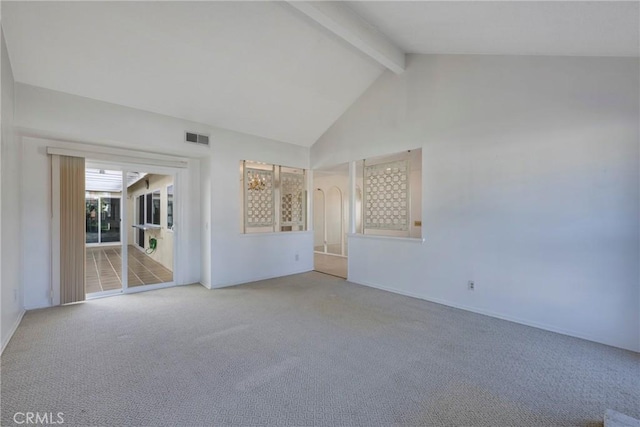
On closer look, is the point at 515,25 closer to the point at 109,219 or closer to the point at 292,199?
the point at 292,199

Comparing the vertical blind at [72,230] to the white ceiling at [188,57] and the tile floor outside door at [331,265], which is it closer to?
the white ceiling at [188,57]

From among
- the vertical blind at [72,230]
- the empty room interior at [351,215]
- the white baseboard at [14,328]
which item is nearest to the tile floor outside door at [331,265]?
the empty room interior at [351,215]

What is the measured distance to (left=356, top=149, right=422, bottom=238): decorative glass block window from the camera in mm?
4395

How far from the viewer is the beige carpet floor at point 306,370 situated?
1.76 meters

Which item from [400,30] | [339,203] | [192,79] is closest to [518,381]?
[400,30]

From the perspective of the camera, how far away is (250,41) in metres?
3.33

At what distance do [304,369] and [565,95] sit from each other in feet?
12.7

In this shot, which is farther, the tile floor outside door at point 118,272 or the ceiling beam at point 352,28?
the tile floor outside door at point 118,272

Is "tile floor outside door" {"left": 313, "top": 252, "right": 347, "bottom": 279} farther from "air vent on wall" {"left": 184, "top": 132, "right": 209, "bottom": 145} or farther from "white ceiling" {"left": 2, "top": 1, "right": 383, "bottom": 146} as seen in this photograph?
"air vent on wall" {"left": 184, "top": 132, "right": 209, "bottom": 145}

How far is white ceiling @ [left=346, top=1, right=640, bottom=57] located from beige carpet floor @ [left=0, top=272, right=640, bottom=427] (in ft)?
9.43

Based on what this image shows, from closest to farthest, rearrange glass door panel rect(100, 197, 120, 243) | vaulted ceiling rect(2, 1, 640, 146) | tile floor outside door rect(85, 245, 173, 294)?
vaulted ceiling rect(2, 1, 640, 146)
tile floor outside door rect(85, 245, 173, 294)
glass door panel rect(100, 197, 120, 243)

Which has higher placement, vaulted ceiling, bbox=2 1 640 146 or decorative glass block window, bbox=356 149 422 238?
vaulted ceiling, bbox=2 1 640 146

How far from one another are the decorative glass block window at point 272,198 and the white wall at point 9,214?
2870mm

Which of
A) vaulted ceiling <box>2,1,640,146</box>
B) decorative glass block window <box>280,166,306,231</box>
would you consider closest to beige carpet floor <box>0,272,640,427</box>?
decorative glass block window <box>280,166,306,231</box>
